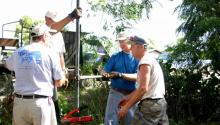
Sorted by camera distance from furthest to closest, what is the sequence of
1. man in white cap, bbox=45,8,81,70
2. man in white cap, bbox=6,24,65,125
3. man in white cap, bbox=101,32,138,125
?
man in white cap, bbox=101,32,138,125 → man in white cap, bbox=45,8,81,70 → man in white cap, bbox=6,24,65,125

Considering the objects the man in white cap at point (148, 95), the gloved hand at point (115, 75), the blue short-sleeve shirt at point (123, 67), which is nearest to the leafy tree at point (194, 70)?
the blue short-sleeve shirt at point (123, 67)

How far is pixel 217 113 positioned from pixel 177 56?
1.31m

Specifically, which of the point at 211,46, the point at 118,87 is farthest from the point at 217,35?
the point at 118,87

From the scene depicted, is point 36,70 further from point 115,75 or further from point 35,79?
point 115,75

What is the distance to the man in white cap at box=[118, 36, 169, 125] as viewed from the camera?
14.9ft

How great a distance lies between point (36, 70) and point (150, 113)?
1.26 metres

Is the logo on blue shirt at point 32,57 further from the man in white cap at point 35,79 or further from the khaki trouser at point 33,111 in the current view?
the khaki trouser at point 33,111

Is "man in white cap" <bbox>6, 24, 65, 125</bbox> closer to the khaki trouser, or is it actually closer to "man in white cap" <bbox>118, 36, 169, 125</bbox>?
the khaki trouser

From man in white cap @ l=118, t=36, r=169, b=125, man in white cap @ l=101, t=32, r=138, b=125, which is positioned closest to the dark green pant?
man in white cap @ l=118, t=36, r=169, b=125

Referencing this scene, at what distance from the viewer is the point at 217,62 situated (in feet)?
26.9

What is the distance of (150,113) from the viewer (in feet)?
15.0

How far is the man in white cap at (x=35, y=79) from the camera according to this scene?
15.9ft

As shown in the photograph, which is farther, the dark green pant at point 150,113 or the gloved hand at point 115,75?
the gloved hand at point 115,75

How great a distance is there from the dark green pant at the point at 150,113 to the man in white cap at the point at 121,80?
1345mm
